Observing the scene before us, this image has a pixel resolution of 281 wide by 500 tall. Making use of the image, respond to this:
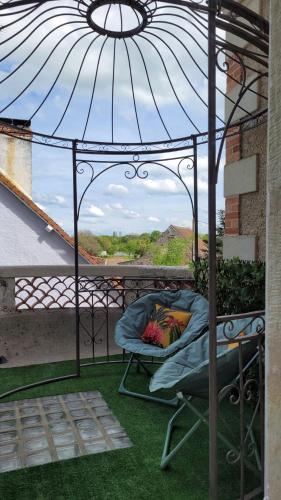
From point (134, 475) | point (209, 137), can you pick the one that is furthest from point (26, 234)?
point (209, 137)

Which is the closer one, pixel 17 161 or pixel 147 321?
pixel 147 321

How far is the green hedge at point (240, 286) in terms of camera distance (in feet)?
7.83

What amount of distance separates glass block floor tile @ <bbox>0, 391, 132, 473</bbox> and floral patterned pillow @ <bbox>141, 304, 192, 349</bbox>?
582 millimetres

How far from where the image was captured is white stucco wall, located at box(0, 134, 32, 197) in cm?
786

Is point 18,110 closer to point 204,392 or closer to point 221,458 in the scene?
point 204,392

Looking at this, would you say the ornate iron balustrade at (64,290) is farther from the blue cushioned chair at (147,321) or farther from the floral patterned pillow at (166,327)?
the floral patterned pillow at (166,327)

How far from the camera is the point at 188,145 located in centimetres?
340

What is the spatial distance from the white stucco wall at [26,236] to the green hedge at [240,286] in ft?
16.5

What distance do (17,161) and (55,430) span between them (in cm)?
699

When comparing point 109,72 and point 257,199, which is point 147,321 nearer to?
point 257,199

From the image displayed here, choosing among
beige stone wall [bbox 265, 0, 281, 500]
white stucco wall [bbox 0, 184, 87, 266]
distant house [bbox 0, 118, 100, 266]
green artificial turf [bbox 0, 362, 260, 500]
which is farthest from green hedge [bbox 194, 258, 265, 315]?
white stucco wall [bbox 0, 184, 87, 266]

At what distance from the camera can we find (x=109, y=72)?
3.07 m

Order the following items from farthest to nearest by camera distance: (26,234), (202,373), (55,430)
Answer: (26,234) → (55,430) → (202,373)

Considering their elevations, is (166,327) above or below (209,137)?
below
